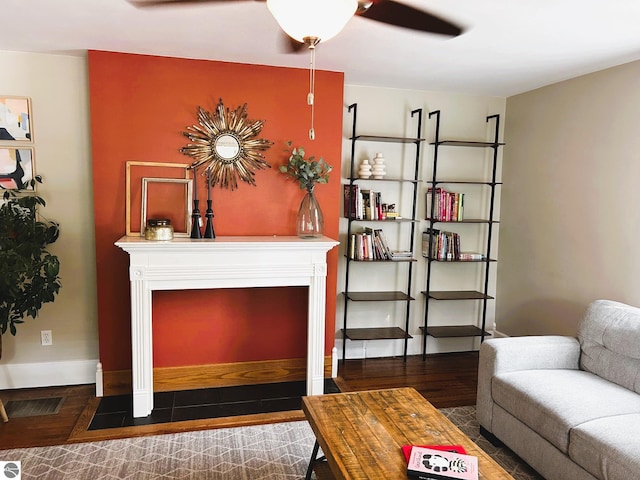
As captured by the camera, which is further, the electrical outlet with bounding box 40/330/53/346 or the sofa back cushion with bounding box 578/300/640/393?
the electrical outlet with bounding box 40/330/53/346

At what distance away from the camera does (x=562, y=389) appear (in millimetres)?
2467

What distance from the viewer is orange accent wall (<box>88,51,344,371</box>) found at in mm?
3189

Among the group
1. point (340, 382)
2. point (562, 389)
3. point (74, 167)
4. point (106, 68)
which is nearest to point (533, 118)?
point (562, 389)

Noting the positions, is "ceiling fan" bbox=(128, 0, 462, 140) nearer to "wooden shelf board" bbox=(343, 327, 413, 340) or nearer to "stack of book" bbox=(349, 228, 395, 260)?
"stack of book" bbox=(349, 228, 395, 260)

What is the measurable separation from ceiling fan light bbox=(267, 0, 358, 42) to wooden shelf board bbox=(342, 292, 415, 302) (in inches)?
99.9

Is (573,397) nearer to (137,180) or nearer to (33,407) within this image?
(137,180)

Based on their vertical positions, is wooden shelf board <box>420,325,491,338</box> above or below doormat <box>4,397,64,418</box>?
above

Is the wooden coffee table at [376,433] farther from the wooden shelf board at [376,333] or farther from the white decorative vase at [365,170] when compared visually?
the white decorative vase at [365,170]

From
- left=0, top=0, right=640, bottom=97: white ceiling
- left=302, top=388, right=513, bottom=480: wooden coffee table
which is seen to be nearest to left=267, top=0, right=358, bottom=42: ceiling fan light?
left=0, top=0, right=640, bottom=97: white ceiling

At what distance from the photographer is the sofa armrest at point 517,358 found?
275cm

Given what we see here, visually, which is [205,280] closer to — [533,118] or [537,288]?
[537,288]

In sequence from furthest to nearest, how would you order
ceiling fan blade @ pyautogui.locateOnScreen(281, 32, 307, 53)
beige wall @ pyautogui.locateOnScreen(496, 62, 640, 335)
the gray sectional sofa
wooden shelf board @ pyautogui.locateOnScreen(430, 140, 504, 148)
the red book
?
wooden shelf board @ pyautogui.locateOnScreen(430, 140, 504, 148), beige wall @ pyautogui.locateOnScreen(496, 62, 640, 335), ceiling fan blade @ pyautogui.locateOnScreen(281, 32, 307, 53), the gray sectional sofa, the red book

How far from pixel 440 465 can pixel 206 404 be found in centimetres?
194

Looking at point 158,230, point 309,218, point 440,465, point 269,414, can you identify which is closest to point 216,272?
point 158,230
